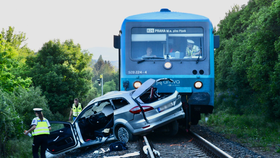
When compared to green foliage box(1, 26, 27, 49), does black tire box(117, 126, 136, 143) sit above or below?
below

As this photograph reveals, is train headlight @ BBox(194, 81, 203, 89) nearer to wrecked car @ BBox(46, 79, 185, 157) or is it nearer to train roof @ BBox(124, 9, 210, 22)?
wrecked car @ BBox(46, 79, 185, 157)

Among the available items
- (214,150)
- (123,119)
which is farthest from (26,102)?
(214,150)

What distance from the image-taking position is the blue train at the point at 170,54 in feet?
29.9

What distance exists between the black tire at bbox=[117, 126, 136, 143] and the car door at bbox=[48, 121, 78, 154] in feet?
5.02

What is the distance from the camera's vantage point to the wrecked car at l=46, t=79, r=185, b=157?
7844 millimetres

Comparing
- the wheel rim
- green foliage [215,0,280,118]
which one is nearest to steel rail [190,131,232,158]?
the wheel rim

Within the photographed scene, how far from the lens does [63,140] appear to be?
9148 millimetres

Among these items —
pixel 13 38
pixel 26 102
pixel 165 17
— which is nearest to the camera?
pixel 165 17

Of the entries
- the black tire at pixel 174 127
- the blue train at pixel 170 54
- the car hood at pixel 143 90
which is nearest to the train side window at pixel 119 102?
the blue train at pixel 170 54

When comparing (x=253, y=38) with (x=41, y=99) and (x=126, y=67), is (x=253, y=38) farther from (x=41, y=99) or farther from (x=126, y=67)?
(x=41, y=99)

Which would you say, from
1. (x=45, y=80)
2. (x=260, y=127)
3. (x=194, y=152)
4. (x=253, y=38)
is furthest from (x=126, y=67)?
(x=45, y=80)

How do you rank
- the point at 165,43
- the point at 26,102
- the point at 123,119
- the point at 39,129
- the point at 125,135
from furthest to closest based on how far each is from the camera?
1. the point at 26,102
2. the point at 165,43
3. the point at 125,135
4. the point at 123,119
5. the point at 39,129

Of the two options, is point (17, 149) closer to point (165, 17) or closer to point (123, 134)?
point (123, 134)

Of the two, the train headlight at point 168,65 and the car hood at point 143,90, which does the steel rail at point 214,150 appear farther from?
the train headlight at point 168,65
